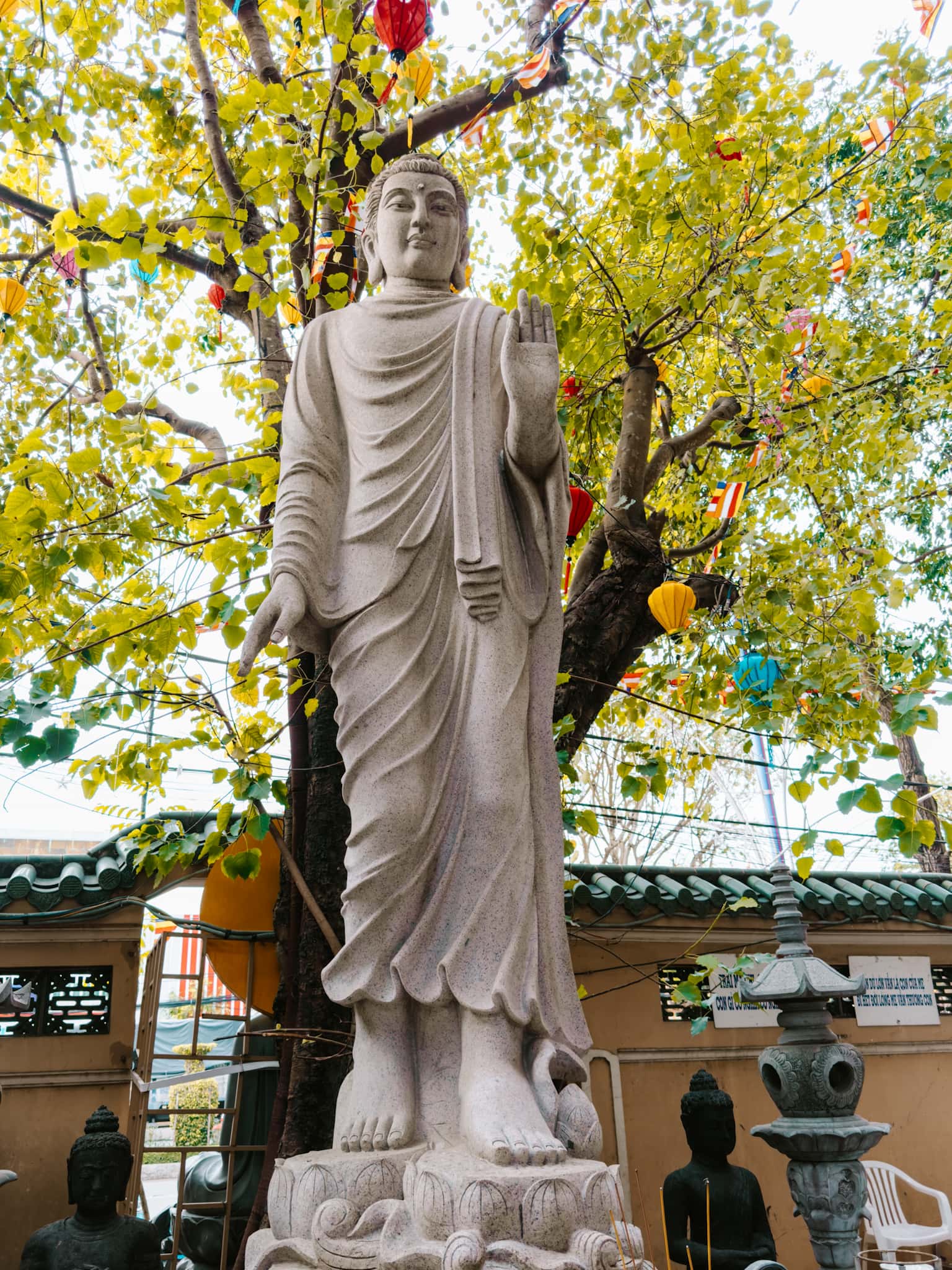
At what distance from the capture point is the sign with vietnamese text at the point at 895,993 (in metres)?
8.54

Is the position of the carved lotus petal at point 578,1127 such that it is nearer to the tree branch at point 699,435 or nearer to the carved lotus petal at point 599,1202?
the carved lotus petal at point 599,1202

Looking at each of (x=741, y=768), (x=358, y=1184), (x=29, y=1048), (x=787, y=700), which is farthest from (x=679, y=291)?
(x=741, y=768)

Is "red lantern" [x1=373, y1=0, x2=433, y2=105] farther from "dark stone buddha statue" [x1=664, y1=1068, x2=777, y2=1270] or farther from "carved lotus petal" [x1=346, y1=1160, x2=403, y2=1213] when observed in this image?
"dark stone buddha statue" [x1=664, y1=1068, x2=777, y2=1270]

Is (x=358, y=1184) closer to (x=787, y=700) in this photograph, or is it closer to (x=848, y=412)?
(x=787, y=700)

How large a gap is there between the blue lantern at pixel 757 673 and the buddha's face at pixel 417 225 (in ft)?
9.61

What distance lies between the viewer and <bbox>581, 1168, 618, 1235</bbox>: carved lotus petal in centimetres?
200

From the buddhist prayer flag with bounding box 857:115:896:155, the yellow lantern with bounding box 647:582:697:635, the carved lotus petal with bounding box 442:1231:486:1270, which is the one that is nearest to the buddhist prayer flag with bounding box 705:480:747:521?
the yellow lantern with bounding box 647:582:697:635

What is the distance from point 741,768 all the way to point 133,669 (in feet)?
47.3

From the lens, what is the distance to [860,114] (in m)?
7.42

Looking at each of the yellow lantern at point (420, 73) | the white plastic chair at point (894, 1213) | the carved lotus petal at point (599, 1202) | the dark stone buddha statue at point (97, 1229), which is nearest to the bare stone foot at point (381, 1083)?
the carved lotus petal at point (599, 1202)

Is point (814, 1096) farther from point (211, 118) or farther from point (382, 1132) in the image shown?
point (211, 118)

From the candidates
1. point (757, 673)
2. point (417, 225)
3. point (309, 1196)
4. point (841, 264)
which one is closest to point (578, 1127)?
point (309, 1196)

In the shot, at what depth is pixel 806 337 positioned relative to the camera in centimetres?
644

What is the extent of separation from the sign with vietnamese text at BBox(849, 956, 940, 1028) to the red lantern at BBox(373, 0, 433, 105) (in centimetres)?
730
